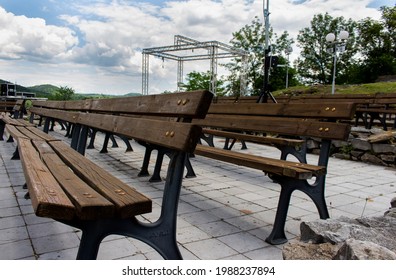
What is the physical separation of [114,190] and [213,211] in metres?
1.57

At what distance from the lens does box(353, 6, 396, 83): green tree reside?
101 feet

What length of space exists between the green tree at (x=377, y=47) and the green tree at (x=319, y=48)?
252cm

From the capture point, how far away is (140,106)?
2.48m

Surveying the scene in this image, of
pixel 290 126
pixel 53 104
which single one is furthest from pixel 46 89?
pixel 290 126

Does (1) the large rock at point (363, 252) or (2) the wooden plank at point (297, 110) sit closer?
(1) the large rock at point (363, 252)

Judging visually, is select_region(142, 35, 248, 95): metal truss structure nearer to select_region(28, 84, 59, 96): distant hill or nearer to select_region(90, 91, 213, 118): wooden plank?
select_region(28, 84, 59, 96): distant hill

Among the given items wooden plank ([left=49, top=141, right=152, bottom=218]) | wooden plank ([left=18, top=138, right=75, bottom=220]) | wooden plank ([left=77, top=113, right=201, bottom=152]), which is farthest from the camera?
wooden plank ([left=77, top=113, right=201, bottom=152])

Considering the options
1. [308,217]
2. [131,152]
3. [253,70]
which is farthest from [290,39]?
[308,217]

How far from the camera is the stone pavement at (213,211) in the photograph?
2.27 m

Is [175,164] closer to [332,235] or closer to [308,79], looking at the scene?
[332,235]

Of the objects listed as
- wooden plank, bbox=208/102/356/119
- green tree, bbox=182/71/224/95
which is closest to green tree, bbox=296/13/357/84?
green tree, bbox=182/71/224/95

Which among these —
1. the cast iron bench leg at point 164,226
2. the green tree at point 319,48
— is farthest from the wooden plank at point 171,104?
the green tree at point 319,48

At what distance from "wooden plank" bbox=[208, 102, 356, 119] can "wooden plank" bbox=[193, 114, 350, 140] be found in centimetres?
8

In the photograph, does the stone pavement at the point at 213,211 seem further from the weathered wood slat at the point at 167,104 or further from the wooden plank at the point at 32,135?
the weathered wood slat at the point at 167,104
